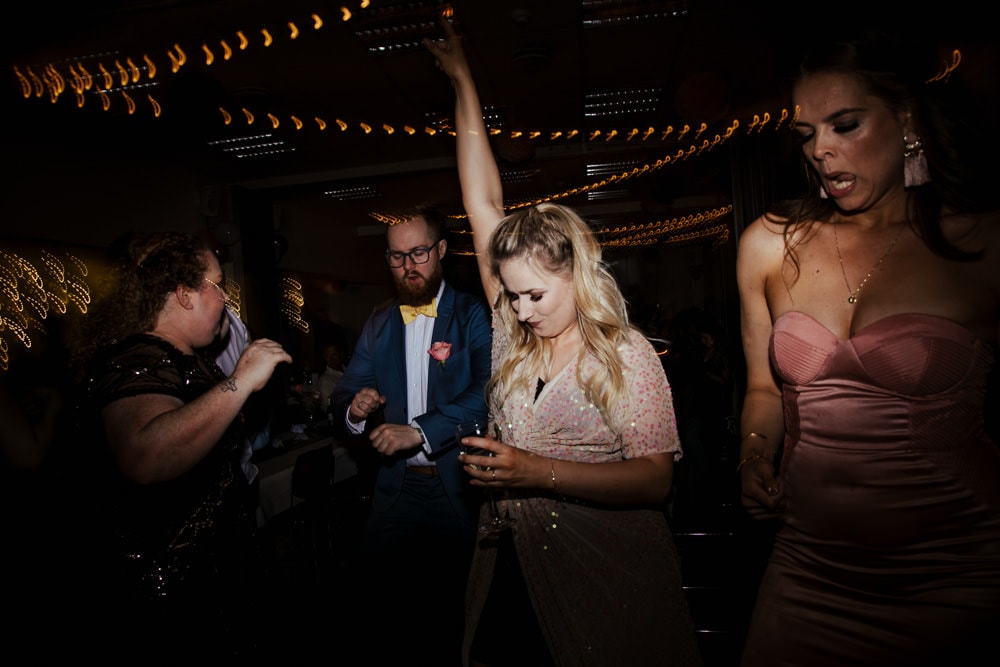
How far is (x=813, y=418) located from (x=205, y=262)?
191 cm

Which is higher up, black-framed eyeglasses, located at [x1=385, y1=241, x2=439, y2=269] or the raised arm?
the raised arm

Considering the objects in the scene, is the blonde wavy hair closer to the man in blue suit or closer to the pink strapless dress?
the pink strapless dress

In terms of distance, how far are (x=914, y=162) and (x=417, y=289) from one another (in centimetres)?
184

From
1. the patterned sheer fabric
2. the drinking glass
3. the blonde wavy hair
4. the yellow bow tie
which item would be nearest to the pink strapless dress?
the patterned sheer fabric

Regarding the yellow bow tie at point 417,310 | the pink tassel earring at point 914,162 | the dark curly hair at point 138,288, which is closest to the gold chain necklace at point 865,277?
the pink tassel earring at point 914,162

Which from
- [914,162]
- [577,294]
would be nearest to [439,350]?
[577,294]

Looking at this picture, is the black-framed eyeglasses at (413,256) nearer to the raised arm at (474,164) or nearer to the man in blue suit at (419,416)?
the man in blue suit at (419,416)

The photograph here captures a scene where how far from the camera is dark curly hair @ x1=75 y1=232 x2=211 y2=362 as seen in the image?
5.82 ft

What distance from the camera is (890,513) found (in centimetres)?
132

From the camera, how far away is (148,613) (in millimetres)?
1611

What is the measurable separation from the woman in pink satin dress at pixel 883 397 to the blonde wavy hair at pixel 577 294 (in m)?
0.44

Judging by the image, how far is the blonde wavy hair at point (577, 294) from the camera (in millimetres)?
1514

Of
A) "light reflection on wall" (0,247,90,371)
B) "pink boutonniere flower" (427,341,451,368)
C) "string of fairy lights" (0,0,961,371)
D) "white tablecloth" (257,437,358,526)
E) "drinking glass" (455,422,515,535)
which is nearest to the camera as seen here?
"drinking glass" (455,422,515,535)

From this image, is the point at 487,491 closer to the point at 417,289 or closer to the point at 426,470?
the point at 426,470
